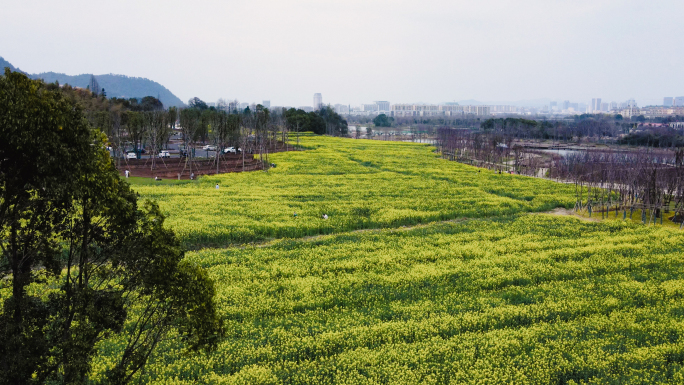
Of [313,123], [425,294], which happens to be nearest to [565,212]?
[425,294]

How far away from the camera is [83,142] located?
7.10 metres

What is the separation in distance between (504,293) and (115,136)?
4506cm

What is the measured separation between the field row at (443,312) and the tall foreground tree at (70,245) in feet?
13.4

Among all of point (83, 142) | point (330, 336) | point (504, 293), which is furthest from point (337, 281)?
point (83, 142)

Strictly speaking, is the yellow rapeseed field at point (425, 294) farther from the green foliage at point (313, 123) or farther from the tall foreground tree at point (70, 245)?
the green foliage at point (313, 123)

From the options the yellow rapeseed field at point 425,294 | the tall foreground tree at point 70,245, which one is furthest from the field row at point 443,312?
the tall foreground tree at point 70,245

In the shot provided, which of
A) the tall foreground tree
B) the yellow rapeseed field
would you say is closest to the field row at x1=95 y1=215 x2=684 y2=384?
the yellow rapeseed field

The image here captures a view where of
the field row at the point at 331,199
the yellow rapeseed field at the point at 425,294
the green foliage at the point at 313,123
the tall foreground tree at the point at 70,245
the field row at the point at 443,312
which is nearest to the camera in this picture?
the tall foreground tree at the point at 70,245

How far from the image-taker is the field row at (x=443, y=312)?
11828 mm

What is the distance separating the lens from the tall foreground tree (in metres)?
6.72

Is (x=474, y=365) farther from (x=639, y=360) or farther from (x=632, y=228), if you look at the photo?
(x=632, y=228)

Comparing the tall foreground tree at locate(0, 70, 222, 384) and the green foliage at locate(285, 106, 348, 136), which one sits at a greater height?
the green foliage at locate(285, 106, 348, 136)

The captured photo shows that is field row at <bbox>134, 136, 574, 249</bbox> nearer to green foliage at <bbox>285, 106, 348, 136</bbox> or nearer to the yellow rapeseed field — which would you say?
the yellow rapeseed field

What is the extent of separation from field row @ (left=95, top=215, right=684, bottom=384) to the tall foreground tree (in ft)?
13.4
